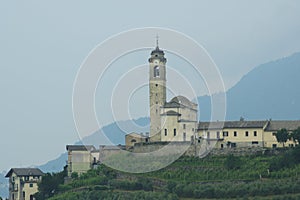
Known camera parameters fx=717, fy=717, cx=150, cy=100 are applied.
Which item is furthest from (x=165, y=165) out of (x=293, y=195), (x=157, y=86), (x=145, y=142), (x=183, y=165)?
(x=293, y=195)

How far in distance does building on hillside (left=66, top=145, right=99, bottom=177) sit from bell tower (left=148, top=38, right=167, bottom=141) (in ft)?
16.3

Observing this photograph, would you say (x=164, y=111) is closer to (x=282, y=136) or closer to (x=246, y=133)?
(x=246, y=133)

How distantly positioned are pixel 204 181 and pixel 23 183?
19.7 meters

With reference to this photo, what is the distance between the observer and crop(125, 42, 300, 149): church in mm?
53469

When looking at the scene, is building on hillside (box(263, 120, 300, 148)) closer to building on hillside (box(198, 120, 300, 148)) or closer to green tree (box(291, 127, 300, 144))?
building on hillside (box(198, 120, 300, 148))

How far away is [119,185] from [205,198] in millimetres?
7305

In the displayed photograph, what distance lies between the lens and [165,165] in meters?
50.4

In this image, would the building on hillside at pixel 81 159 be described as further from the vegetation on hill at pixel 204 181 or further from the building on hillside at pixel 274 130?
the building on hillside at pixel 274 130

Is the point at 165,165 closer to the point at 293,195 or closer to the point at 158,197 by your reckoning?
the point at 158,197

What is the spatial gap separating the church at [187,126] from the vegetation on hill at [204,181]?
3375 mm

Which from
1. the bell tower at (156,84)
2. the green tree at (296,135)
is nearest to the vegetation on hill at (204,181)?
the green tree at (296,135)

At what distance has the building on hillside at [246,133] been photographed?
A: 53219 millimetres

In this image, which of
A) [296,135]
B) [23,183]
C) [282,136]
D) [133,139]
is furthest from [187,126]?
[23,183]

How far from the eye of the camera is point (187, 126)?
180 ft
